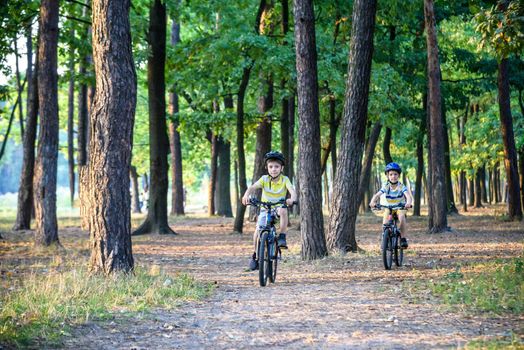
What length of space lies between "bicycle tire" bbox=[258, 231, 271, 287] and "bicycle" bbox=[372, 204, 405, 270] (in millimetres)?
2749

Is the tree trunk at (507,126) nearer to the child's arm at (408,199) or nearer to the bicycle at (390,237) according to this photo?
the bicycle at (390,237)

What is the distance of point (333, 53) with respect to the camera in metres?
22.5

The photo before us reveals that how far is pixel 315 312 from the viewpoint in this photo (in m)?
8.96

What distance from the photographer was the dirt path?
724cm

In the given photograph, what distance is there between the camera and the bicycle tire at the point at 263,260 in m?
11.5

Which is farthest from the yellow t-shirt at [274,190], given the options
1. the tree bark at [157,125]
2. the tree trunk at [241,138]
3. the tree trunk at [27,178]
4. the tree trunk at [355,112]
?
the tree trunk at [27,178]

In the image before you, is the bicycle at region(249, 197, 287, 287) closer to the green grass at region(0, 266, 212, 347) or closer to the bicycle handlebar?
the green grass at region(0, 266, 212, 347)

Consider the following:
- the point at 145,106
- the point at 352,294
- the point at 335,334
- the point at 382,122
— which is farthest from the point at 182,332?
the point at 145,106

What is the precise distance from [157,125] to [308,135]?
30.8 feet

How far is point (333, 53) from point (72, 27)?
8097mm

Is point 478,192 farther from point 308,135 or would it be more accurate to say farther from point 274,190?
point 274,190

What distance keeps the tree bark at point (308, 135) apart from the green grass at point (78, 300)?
3837 mm

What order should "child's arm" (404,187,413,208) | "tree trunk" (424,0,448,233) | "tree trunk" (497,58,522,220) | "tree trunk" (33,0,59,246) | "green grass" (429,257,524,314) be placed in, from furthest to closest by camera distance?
1. "tree trunk" (497,58,522,220)
2. "tree trunk" (424,0,448,233)
3. "tree trunk" (33,0,59,246)
4. "child's arm" (404,187,413,208)
5. "green grass" (429,257,524,314)

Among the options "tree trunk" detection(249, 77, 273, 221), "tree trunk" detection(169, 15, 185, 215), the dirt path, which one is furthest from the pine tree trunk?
the dirt path
